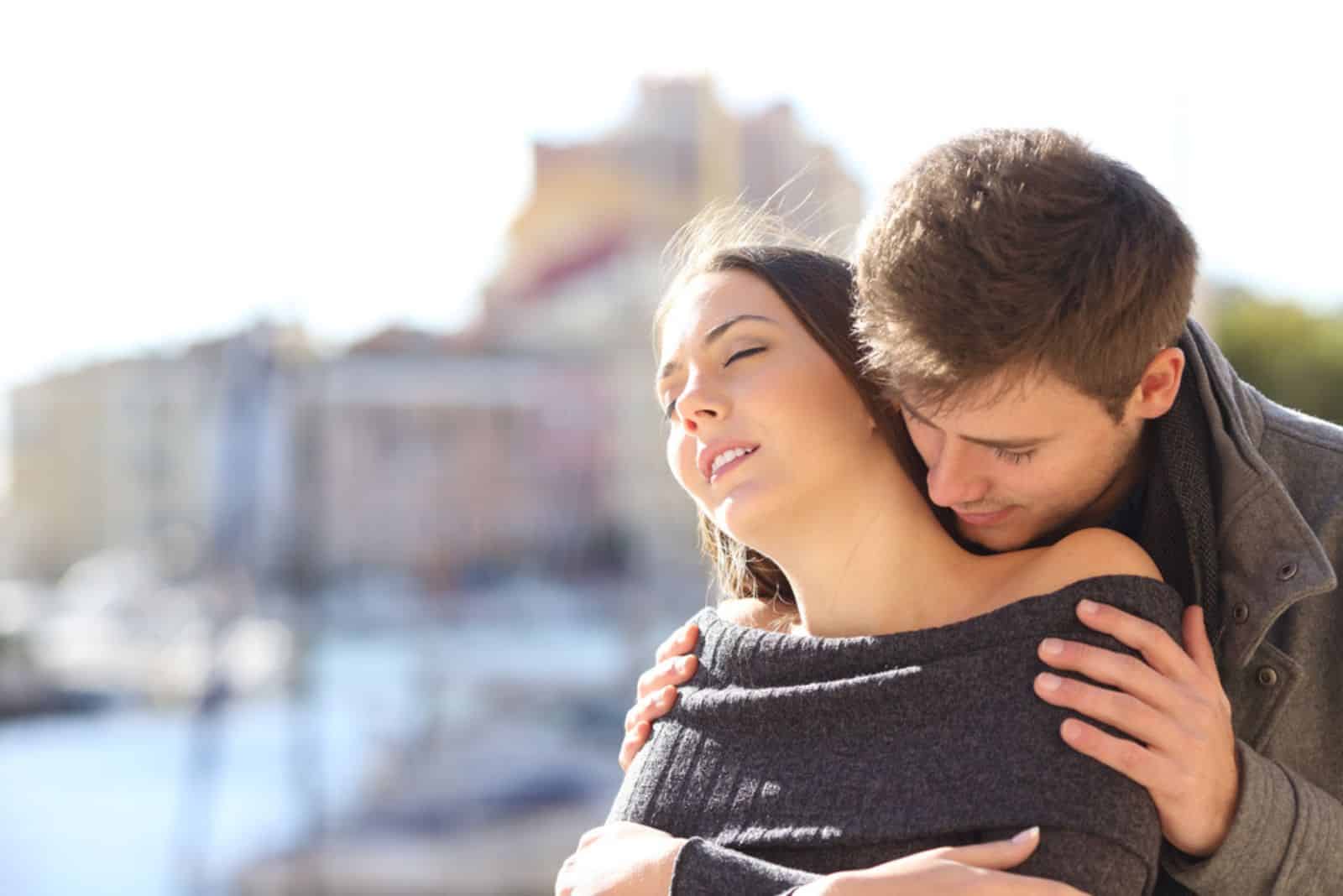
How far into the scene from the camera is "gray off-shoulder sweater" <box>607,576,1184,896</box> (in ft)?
3.18

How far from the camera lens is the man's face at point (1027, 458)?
1.00m

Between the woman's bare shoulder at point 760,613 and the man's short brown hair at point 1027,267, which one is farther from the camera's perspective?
the woman's bare shoulder at point 760,613

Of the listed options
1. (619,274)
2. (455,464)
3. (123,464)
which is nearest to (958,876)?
(619,274)

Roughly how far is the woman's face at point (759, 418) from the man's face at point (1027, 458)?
0.21 feet

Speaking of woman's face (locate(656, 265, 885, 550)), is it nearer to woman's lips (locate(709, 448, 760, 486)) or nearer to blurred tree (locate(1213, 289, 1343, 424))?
woman's lips (locate(709, 448, 760, 486))

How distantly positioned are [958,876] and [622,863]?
0.27 m

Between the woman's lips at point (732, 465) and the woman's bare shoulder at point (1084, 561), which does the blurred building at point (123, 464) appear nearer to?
the woman's lips at point (732, 465)

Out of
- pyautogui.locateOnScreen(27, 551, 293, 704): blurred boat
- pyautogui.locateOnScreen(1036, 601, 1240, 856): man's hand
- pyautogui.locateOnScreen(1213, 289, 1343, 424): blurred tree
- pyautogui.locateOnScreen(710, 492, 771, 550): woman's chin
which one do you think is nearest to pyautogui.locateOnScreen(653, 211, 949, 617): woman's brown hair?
pyautogui.locateOnScreen(710, 492, 771, 550): woman's chin

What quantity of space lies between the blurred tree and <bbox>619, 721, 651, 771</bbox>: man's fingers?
934 cm

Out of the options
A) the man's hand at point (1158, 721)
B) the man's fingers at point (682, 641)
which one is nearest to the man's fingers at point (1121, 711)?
the man's hand at point (1158, 721)

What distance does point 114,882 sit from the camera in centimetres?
650

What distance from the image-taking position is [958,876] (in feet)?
3.05

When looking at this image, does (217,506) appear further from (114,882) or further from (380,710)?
(114,882)

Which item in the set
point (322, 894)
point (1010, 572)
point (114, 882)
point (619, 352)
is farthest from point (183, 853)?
point (1010, 572)
